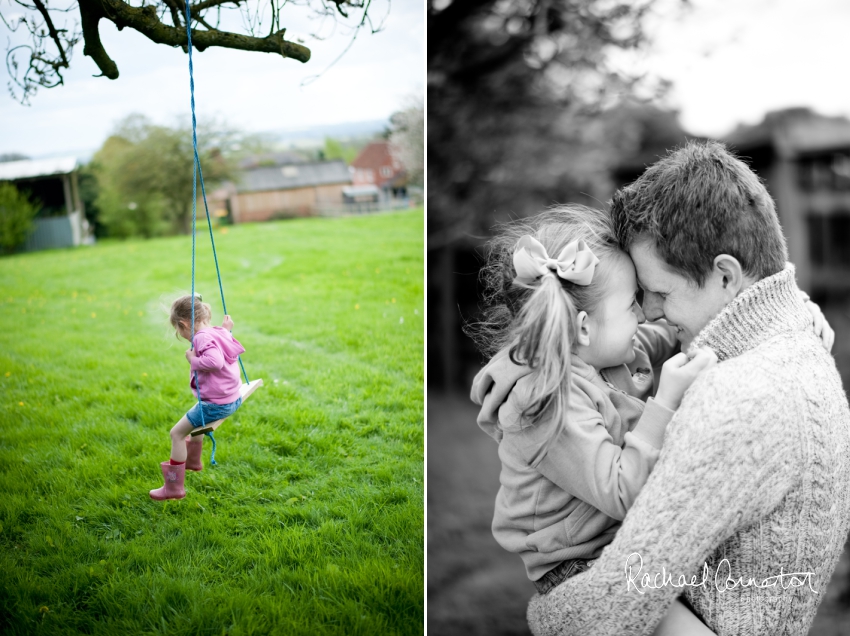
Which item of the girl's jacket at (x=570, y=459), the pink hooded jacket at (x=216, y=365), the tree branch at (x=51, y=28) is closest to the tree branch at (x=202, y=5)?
the tree branch at (x=51, y=28)

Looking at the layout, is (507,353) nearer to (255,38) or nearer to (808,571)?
(808,571)

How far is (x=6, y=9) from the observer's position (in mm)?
2588

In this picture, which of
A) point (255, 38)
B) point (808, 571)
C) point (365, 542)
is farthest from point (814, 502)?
point (255, 38)

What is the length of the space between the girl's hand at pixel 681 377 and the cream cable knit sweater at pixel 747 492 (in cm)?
4

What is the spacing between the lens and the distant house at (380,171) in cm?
306

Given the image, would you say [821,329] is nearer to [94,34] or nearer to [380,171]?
[380,171]

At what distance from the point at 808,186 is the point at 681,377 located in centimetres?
234

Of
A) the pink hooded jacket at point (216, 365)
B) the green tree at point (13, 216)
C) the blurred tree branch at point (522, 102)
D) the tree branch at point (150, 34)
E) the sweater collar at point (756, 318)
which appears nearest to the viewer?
the sweater collar at point (756, 318)

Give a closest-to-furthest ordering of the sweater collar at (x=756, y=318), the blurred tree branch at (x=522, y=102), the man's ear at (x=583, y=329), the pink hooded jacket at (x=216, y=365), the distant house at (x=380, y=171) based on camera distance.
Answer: the sweater collar at (x=756, y=318), the man's ear at (x=583, y=329), the pink hooded jacket at (x=216, y=365), the distant house at (x=380, y=171), the blurred tree branch at (x=522, y=102)

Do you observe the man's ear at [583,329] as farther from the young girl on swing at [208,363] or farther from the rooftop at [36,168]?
the rooftop at [36,168]

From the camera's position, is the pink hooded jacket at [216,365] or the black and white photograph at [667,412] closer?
the black and white photograph at [667,412]

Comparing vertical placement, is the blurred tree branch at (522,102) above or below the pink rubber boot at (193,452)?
above

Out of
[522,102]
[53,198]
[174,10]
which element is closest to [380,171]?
[522,102]

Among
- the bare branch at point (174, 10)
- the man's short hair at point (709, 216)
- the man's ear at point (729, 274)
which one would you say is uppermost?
the bare branch at point (174, 10)
